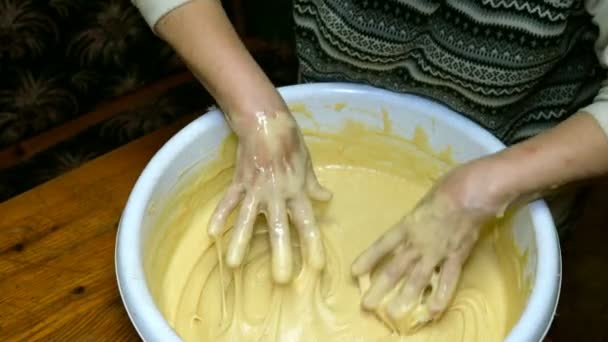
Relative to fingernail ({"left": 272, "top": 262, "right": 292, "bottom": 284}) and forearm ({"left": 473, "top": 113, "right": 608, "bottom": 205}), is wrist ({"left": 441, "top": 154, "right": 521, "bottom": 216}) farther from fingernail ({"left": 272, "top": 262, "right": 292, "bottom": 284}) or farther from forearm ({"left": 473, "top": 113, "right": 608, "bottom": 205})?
fingernail ({"left": 272, "top": 262, "right": 292, "bottom": 284})

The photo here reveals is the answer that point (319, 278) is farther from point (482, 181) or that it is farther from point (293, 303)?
point (482, 181)

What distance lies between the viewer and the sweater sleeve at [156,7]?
709 millimetres

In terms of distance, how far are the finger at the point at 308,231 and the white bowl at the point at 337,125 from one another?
127 mm

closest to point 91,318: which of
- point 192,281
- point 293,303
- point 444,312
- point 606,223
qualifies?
point 192,281

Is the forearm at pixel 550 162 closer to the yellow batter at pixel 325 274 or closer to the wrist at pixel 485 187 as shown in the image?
the wrist at pixel 485 187

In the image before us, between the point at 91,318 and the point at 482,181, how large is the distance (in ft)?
1.52

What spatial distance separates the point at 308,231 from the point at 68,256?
0.32m

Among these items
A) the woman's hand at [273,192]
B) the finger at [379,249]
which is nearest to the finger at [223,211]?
the woman's hand at [273,192]

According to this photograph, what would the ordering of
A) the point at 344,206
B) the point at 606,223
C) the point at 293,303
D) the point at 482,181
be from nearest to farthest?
the point at 482,181 → the point at 293,303 → the point at 344,206 → the point at 606,223

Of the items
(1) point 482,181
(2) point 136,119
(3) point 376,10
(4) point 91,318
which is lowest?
(2) point 136,119

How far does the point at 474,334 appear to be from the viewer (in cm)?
71

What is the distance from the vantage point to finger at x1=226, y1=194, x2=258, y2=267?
0.70 meters

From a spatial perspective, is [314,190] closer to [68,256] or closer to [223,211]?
[223,211]

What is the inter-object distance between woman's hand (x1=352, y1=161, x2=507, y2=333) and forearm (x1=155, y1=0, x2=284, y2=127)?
7.2 inches
